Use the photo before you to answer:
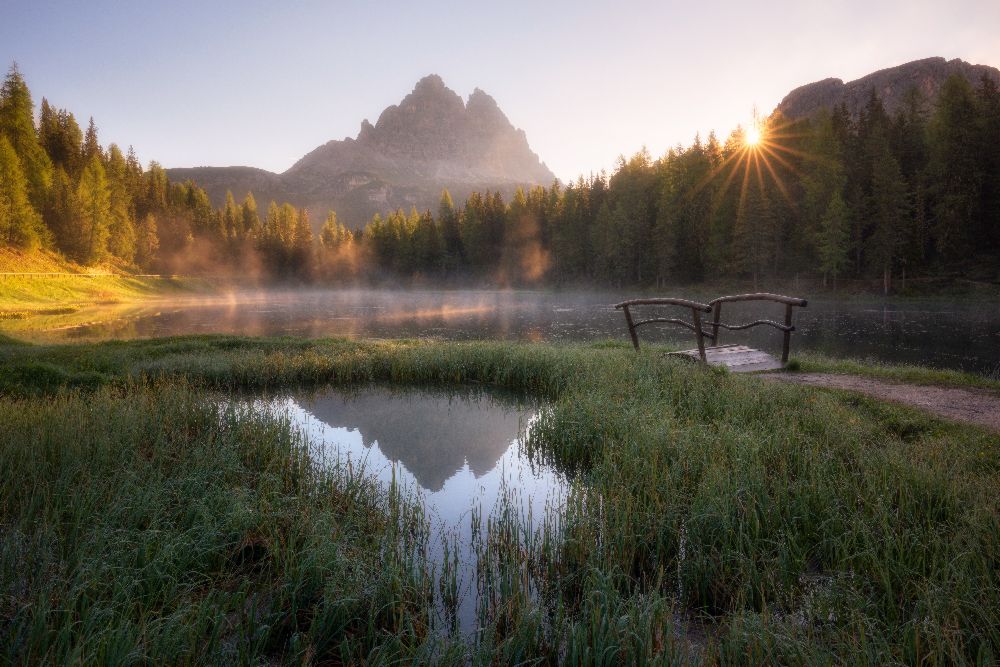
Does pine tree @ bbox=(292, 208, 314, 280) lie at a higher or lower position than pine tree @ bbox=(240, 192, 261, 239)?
lower

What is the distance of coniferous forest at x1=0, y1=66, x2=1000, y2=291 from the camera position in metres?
43.2

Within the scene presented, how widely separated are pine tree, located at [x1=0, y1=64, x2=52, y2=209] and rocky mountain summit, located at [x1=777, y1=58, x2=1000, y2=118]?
15600cm

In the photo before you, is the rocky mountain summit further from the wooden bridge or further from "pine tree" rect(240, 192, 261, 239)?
the wooden bridge

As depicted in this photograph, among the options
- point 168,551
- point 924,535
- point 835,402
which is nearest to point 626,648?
point 924,535

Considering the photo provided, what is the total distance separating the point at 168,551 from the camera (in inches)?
167

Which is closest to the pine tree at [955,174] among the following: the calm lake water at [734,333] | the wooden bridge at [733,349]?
the calm lake water at [734,333]

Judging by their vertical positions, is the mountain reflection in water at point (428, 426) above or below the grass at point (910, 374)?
below

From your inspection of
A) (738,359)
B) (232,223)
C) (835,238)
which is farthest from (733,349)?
(232,223)

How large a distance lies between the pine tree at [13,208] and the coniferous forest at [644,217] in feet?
0.52

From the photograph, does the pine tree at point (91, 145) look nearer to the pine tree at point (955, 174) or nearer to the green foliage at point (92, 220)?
the green foliage at point (92, 220)

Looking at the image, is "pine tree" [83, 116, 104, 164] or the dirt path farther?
"pine tree" [83, 116, 104, 164]

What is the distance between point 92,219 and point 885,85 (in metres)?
185

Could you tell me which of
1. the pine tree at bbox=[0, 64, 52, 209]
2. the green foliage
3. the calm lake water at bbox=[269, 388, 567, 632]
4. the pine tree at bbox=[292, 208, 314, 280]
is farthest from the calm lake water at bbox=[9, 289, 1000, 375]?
the pine tree at bbox=[292, 208, 314, 280]

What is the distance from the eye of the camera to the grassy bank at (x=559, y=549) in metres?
3.36
